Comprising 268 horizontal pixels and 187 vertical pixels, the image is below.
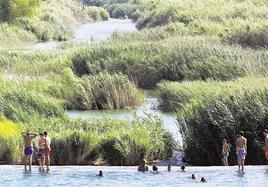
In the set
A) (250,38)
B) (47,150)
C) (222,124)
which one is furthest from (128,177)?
(250,38)

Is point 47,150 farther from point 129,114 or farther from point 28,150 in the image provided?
point 129,114

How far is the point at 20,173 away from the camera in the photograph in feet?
66.9

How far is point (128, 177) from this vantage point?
1991 cm

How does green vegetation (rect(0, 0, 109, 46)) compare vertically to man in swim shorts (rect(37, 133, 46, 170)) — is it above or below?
above

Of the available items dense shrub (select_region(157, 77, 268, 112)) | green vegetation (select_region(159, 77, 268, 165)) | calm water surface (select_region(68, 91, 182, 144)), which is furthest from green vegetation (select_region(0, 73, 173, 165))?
calm water surface (select_region(68, 91, 182, 144))

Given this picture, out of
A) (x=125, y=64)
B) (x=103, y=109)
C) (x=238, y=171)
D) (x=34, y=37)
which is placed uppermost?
(x=34, y=37)

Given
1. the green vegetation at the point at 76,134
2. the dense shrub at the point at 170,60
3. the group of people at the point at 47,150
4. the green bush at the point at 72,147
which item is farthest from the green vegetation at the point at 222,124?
the dense shrub at the point at 170,60

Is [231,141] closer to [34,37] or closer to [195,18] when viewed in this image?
[195,18]

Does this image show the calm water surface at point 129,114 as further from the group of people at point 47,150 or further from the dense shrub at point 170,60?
the group of people at point 47,150

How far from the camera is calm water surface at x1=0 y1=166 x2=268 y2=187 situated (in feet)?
63.2

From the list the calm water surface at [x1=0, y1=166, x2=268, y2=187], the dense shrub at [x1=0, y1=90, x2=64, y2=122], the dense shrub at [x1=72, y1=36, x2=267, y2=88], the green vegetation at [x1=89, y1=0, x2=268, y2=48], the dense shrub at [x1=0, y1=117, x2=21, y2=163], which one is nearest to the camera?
the calm water surface at [x1=0, y1=166, x2=268, y2=187]

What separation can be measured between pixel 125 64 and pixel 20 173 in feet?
72.6

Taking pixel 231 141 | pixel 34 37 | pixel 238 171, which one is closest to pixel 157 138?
pixel 231 141

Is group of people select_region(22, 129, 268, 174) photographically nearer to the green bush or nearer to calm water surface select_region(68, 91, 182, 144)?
the green bush
